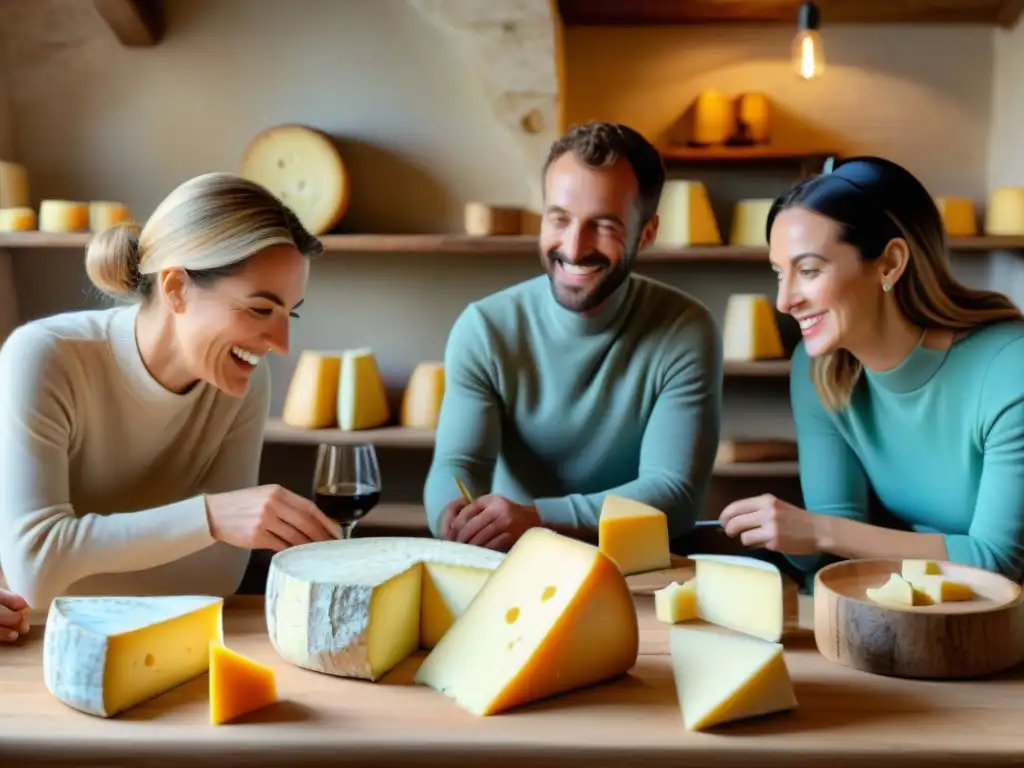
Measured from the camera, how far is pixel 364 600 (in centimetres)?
109

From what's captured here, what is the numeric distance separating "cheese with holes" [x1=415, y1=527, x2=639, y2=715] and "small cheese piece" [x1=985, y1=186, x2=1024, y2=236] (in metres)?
2.20

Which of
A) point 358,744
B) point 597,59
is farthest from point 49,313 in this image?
point 358,744

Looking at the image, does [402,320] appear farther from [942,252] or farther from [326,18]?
[942,252]

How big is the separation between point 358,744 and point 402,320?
7.58 ft

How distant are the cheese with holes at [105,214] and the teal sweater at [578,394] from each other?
1.39 metres

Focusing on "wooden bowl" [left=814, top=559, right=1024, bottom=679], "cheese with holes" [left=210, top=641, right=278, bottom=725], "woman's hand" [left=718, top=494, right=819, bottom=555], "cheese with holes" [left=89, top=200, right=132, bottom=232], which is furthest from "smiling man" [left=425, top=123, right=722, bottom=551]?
"cheese with holes" [left=89, top=200, right=132, bottom=232]

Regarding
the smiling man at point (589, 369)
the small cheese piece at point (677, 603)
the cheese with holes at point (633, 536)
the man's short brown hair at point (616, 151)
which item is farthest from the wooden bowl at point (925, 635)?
the man's short brown hair at point (616, 151)

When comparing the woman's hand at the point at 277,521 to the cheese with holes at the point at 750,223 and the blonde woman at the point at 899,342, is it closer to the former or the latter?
the blonde woman at the point at 899,342

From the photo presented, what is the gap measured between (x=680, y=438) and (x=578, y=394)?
203 millimetres

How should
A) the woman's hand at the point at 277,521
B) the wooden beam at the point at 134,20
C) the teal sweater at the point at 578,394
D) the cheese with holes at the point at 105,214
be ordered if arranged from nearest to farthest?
1. the woman's hand at the point at 277,521
2. the teal sweater at the point at 578,394
3. the wooden beam at the point at 134,20
4. the cheese with holes at the point at 105,214

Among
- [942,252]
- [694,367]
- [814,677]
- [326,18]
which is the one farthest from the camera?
[326,18]

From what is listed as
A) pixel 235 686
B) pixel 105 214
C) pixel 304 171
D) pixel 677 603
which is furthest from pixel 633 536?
pixel 105 214

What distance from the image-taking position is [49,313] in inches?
128

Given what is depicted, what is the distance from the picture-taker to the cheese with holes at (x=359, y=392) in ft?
9.76
